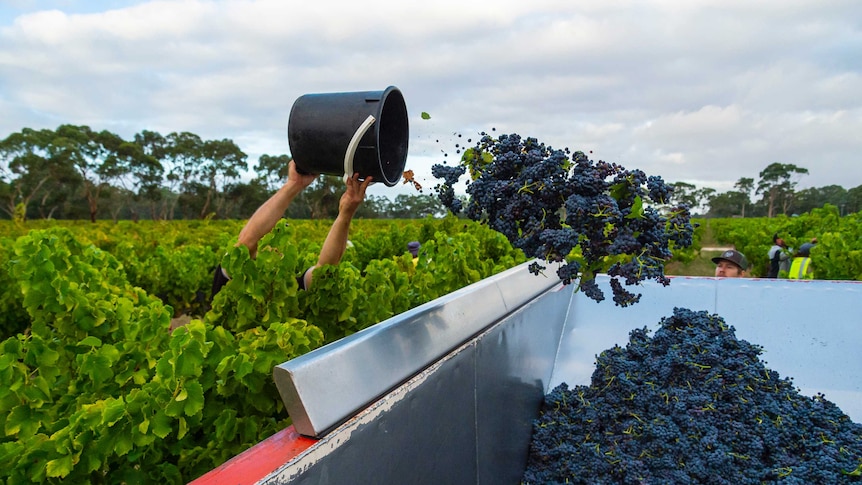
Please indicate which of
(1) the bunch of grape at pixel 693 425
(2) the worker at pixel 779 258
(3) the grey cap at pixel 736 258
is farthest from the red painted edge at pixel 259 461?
(2) the worker at pixel 779 258

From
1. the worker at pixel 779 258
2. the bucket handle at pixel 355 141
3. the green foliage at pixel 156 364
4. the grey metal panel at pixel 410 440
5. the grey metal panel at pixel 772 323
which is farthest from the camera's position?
the worker at pixel 779 258

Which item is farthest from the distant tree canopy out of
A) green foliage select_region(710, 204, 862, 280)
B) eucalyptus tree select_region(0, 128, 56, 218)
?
green foliage select_region(710, 204, 862, 280)

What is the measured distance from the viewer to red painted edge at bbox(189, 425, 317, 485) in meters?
0.99

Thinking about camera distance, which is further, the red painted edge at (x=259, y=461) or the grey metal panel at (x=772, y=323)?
the grey metal panel at (x=772, y=323)

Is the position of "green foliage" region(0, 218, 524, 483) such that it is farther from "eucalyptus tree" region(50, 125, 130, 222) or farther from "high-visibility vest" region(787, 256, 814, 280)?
"eucalyptus tree" region(50, 125, 130, 222)

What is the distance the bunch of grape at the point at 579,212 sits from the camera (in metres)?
1.70

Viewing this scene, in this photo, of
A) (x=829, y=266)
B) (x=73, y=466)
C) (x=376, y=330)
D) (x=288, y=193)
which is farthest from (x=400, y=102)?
(x=829, y=266)

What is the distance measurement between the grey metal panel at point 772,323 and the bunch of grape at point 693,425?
1.44ft

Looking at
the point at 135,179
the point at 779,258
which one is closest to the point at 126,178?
the point at 135,179

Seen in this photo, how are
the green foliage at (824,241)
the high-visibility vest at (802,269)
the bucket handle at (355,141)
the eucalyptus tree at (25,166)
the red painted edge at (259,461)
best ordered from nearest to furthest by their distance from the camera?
1. the red painted edge at (259,461)
2. the bucket handle at (355,141)
3. the green foliage at (824,241)
4. the high-visibility vest at (802,269)
5. the eucalyptus tree at (25,166)

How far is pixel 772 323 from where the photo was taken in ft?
11.1

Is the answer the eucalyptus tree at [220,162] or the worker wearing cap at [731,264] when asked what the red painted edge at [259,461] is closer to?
the worker wearing cap at [731,264]

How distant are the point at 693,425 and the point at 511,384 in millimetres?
798

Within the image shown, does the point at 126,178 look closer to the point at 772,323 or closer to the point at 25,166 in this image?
the point at 25,166
